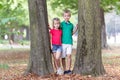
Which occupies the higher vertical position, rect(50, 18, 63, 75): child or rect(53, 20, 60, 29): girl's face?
rect(53, 20, 60, 29): girl's face

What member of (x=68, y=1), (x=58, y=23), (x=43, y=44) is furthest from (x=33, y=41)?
(x=68, y=1)

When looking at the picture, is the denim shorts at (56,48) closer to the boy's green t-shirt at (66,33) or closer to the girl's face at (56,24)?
the boy's green t-shirt at (66,33)

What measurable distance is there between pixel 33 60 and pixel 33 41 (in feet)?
1.79

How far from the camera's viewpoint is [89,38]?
8.80m

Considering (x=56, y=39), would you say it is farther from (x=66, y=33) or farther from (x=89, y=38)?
(x=89, y=38)

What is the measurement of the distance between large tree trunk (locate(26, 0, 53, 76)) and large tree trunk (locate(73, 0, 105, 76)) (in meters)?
0.97

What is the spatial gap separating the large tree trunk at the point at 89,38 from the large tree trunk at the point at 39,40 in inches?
38.2

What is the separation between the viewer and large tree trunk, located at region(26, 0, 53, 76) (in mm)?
9086

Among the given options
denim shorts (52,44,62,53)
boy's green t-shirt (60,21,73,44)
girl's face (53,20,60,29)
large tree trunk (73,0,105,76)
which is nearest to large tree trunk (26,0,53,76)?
denim shorts (52,44,62,53)

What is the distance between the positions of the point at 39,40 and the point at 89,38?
142cm

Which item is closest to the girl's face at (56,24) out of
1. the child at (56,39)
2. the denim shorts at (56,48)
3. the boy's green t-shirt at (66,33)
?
the child at (56,39)

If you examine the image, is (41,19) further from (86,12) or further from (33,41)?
(86,12)

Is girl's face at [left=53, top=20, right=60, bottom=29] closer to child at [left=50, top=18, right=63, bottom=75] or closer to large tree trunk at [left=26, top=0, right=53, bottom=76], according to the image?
child at [left=50, top=18, right=63, bottom=75]

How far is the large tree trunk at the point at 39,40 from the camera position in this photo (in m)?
9.09
